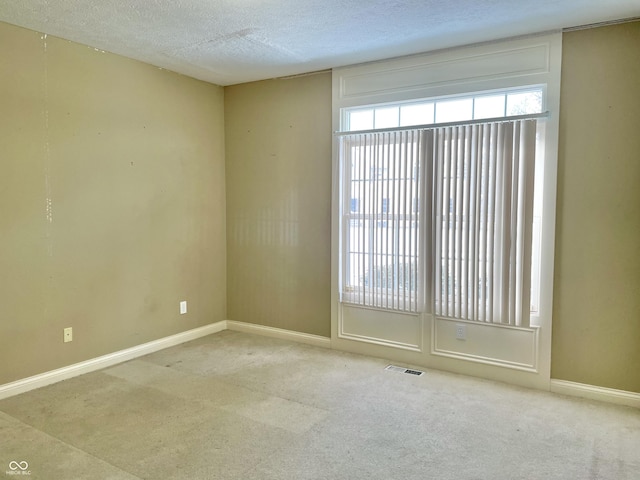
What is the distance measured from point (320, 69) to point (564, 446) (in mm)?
3475

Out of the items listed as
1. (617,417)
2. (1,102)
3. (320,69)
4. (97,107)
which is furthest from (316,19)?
(617,417)

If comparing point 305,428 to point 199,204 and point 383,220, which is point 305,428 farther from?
point 199,204

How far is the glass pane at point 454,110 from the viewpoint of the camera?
3473 mm

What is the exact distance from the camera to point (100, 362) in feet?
11.8

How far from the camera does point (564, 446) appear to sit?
7.99 ft

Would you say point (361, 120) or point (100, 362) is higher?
point (361, 120)

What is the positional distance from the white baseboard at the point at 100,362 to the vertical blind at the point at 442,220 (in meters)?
1.62

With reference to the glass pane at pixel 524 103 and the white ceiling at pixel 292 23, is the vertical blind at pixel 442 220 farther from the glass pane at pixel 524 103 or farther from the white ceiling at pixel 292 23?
the white ceiling at pixel 292 23

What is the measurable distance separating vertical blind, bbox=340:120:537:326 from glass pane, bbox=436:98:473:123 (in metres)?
0.17

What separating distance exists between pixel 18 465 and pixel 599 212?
3825 millimetres

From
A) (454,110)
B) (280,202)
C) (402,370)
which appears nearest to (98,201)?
(280,202)

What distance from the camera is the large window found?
320 centimetres

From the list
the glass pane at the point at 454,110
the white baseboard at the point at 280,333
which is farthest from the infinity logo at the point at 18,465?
the glass pane at the point at 454,110

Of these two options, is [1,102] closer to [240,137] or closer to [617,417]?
[240,137]
